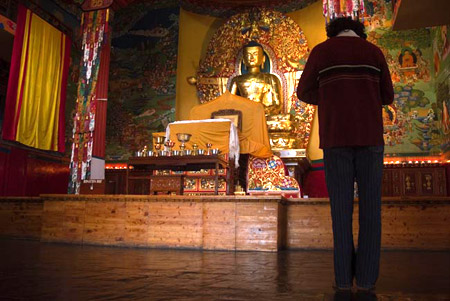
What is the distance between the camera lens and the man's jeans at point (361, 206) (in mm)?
1607

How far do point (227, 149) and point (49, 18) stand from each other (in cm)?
479

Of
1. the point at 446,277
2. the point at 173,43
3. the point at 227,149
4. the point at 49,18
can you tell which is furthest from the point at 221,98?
the point at 446,277

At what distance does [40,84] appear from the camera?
24.3ft

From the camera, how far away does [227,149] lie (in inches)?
198

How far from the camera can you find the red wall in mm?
7355

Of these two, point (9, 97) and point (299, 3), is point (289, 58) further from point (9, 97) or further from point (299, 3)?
point (9, 97)

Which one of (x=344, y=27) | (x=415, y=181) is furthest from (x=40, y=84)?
(x=344, y=27)

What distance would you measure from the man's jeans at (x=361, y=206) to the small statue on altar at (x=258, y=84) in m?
6.99

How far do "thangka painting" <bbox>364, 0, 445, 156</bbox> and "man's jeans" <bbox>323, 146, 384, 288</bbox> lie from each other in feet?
20.0

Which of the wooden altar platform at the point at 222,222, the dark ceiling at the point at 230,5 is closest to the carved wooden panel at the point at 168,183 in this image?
the wooden altar platform at the point at 222,222

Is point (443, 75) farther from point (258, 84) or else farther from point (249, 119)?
point (258, 84)

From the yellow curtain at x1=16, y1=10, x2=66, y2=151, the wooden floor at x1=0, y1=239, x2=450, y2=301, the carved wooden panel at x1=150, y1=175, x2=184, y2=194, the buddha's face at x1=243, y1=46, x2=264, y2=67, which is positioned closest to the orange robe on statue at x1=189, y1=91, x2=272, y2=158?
the carved wooden panel at x1=150, y1=175, x2=184, y2=194

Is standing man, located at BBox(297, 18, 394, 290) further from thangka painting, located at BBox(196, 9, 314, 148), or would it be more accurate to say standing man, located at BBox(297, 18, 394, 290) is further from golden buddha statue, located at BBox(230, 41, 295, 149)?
thangka painting, located at BBox(196, 9, 314, 148)

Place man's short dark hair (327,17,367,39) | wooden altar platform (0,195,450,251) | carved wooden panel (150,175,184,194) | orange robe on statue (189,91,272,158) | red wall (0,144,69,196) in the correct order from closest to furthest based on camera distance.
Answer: man's short dark hair (327,17,367,39) < wooden altar platform (0,195,450,251) < carved wooden panel (150,175,184,194) < orange robe on statue (189,91,272,158) < red wall (0,144,69,196)
